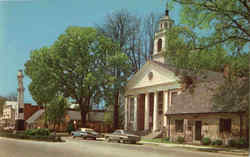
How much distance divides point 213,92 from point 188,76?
5.43 meters

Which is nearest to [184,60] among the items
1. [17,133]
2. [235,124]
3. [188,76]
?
[188,76]

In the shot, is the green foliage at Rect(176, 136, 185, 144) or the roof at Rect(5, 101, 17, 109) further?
the green foliage at Rect(176, 136, 185, 144)

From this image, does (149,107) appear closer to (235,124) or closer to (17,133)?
(235,124)

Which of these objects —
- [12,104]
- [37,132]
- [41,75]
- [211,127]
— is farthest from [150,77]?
[37,132]

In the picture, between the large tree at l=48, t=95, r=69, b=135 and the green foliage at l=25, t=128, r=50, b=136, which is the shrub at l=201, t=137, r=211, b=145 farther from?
the large tree at l=48, t=95, r=69, b=135

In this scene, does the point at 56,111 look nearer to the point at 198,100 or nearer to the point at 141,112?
the point at 141,112

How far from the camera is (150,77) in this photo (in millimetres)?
39281

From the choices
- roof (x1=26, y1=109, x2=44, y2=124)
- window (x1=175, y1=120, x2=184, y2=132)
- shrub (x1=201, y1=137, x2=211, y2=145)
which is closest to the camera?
shrub (x1=201, y1=137, x2=211, y2=145)

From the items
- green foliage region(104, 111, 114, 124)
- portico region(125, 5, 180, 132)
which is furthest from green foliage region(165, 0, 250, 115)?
green foliage region(104, 111, 114, 124)

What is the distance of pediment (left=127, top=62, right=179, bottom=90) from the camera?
3681 cm

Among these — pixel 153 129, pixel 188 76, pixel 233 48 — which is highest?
pixel 233 48

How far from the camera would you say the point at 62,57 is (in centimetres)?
3541

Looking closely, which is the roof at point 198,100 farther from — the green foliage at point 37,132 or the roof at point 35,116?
the roof at point 35,116

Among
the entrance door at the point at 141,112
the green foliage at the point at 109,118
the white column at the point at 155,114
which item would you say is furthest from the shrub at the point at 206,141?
the green foliage at the point at 109,118
